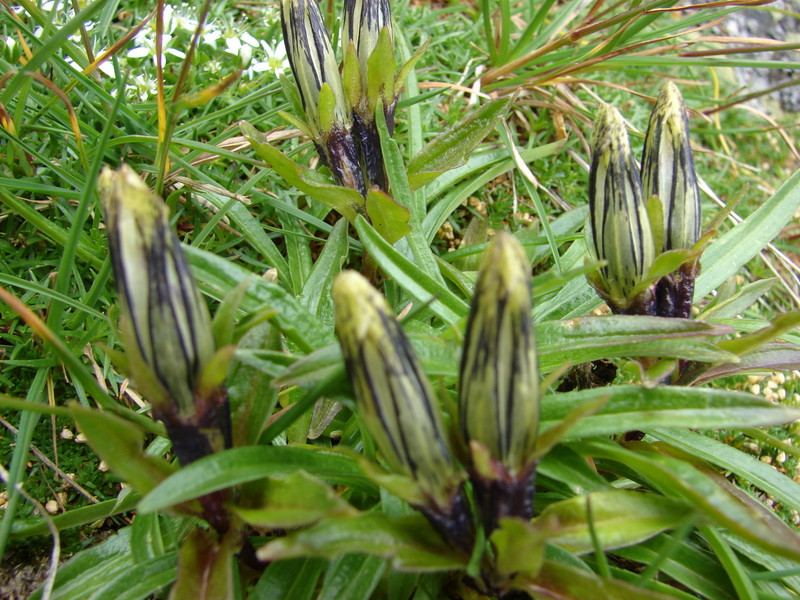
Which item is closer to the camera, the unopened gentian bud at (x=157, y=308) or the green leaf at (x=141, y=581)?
the unopened gentian bud at (x=157, y=308)

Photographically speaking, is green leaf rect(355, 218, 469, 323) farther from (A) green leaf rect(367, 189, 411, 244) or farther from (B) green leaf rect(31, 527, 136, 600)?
(B) green leaf rect(31, 527, 136, 600)

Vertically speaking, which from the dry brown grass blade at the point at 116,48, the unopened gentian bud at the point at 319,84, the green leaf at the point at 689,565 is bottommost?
the green leaf at the point at 689,565

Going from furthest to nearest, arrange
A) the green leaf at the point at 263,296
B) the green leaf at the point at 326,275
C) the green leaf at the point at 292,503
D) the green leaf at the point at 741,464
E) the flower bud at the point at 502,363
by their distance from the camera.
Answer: the green leaf at the point at 326,275 < the green leaf at the point at 741,464 < the green leaf at the point at 263,296 < the green leaf at the point at 292,503 < the flower bud at the point at 502,363

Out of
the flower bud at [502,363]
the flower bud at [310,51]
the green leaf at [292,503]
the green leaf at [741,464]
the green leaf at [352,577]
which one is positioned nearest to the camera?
the flower bud at [502,363]

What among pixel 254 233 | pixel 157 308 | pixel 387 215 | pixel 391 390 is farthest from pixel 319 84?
pixel 391 390

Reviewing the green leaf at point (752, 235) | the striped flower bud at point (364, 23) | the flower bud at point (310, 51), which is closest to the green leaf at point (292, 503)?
the flower bud at point (310, 51)

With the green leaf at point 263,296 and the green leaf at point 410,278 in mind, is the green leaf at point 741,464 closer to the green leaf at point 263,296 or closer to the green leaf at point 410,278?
the green leaf at point 410,278

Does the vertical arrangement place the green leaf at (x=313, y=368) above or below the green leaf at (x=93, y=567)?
above

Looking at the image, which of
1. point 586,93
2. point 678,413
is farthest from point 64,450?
point 586,93
